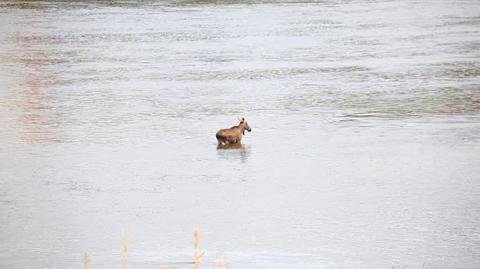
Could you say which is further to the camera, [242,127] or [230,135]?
[242,127]

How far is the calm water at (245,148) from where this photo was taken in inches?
477

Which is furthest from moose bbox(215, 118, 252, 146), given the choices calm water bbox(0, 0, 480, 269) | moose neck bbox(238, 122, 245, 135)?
calm water bbox(0, 0, 480, 269)

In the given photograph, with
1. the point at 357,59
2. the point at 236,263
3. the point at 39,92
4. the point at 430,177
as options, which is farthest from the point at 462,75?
the point at 236,263

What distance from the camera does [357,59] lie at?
28.7 metres

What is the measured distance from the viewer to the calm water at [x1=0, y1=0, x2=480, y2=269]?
477 inches

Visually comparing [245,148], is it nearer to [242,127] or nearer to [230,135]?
[230,135]

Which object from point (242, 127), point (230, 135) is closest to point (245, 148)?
point (230, 135)

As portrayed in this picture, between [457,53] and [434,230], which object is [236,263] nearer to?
[434,230]

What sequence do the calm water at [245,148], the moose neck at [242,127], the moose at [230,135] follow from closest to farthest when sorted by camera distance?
the calm water at [245,148] → the moose at [230,135] → the moose neck at [242,127]

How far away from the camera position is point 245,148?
58.0 feet

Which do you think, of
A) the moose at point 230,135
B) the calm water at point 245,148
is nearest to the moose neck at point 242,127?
the moose at point 230,135

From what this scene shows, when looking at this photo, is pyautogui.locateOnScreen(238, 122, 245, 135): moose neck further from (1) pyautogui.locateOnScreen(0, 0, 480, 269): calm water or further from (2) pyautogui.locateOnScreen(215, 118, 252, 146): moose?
(1) pyautogui.locateOnScreen(0, 0, 480, 269): calm water

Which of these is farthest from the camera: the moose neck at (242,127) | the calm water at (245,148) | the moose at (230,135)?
the moose neck at (242,127)

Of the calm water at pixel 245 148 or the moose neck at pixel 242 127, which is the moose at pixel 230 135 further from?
the calm water at pixel 245 148
